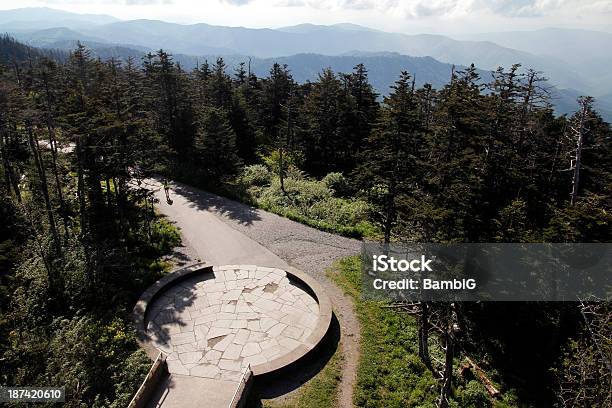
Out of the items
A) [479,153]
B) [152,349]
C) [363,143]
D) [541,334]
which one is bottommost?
[541,334]

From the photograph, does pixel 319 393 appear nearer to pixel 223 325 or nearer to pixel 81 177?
pixel 223 325

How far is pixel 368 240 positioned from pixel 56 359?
1570 cm

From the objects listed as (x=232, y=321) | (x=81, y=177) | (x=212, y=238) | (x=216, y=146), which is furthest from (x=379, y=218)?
(x=216, y=146)

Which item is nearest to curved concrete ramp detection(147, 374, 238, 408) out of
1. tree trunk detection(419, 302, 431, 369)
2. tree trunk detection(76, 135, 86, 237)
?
tree trunk detection(419, 302, 431, 369)

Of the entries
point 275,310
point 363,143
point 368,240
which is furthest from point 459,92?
point 363,143

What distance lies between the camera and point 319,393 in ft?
38.7

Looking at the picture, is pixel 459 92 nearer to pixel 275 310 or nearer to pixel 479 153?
pixel 479 153

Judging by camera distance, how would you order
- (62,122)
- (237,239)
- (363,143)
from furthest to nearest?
(363,143), (237,239), (62,122)

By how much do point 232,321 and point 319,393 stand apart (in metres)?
4.57

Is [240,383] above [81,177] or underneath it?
underneath

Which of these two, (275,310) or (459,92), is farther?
(459,92)

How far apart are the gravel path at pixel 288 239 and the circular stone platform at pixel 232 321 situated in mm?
1087

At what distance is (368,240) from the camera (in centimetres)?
2247

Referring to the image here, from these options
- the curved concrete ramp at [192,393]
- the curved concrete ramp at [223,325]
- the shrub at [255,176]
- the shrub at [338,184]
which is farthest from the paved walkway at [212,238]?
the shrub at [338,184]
